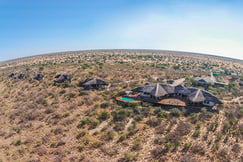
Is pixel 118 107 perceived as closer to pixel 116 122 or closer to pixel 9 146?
pixel 116 122

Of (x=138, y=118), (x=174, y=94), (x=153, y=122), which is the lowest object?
(x=153, y=122)

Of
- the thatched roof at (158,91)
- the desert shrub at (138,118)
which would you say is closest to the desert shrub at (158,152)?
the desert shrub at (138,118)

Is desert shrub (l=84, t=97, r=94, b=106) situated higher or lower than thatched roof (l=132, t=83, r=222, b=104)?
lower

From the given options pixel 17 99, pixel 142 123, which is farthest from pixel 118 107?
pixel 17 99

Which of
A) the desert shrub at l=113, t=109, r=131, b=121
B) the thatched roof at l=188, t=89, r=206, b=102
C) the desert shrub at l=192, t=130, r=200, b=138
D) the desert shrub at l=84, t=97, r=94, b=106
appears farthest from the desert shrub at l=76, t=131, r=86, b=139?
the thatched roof at l=188, t=89, r=206, b=102

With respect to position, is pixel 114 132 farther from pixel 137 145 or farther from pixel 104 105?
pixel 104 105

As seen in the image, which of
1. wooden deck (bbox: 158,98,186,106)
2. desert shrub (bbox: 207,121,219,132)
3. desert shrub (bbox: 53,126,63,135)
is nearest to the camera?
desert shrub (bbox: 207,121,219,132)

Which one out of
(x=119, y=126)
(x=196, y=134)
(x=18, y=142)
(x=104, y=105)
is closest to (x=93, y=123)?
(x=119, y=126)

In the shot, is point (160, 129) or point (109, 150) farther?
point (160, 129)

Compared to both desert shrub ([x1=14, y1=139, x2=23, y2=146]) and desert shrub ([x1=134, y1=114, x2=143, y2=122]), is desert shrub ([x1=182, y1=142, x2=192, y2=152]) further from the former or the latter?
desert shrub ([x1=14, y1=139, x2=23, y2=146])

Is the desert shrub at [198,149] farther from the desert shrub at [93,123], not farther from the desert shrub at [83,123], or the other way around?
the desert shrub at [83,123]

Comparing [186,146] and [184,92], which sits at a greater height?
[184,92]
